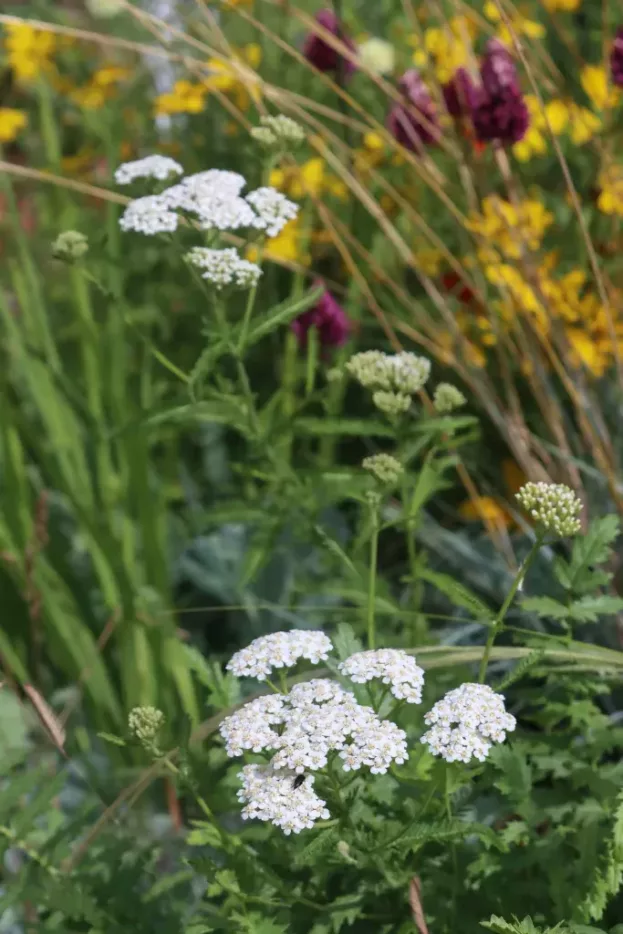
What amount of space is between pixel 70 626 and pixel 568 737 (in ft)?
2.92

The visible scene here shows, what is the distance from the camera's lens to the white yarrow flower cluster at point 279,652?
2.93ft

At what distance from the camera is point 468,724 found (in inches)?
32.5

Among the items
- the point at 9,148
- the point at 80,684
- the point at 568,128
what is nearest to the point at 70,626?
the point at 80,684

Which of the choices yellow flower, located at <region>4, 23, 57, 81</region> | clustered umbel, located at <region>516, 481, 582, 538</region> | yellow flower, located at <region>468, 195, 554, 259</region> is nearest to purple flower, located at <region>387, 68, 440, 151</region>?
yellow flower, located at <region>468, 195, 554, 259</region>

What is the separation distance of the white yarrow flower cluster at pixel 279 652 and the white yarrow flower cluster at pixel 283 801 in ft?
0.31

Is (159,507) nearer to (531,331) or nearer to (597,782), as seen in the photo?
(531,331)

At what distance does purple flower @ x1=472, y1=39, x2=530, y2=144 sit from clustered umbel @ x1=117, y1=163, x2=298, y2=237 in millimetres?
340

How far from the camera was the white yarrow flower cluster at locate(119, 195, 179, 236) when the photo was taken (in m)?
1.13

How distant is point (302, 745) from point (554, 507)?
320 mm

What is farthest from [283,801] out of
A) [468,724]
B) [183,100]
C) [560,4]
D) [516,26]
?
[560,4]

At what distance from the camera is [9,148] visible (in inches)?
138

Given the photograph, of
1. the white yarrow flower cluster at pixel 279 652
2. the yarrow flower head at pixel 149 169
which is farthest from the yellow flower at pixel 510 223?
the white yarrow flower cluster at pixel 279 652

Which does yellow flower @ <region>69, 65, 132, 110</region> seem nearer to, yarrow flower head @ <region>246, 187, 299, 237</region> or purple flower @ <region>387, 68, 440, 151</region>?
purple flower @ <region>387, 68, 440, 151</region>

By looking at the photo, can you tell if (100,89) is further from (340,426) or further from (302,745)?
(302,745)
